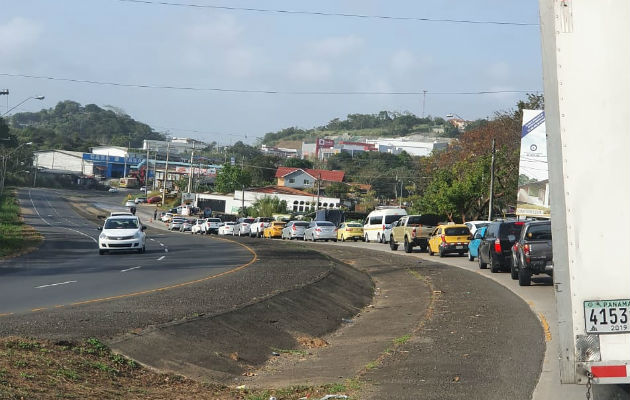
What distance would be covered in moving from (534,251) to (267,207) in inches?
3409

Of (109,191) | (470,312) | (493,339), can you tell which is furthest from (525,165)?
(109,191)

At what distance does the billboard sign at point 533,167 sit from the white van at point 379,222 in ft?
31.2

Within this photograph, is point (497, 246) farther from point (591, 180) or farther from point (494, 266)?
point (591, 180)

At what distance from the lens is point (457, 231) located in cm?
4231

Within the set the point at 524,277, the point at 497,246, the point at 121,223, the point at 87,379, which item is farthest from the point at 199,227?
the point at 87,379

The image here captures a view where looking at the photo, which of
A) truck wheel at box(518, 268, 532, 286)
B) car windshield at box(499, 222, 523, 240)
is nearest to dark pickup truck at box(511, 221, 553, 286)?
truck wheel at box(518, 268, 532, 286)

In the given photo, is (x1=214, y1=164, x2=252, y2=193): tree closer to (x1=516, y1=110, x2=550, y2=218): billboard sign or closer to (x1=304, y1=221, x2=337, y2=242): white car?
(x1=304, y1=221, x2=337, y2=242): white car

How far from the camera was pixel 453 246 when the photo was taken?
42.2 meters

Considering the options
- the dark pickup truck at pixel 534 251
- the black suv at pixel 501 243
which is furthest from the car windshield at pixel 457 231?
the dark pickup truck at pixel 534 251

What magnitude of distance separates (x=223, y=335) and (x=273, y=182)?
13761 centimetres

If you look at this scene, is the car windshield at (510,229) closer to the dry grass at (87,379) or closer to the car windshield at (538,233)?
the car windshield at (538,233)

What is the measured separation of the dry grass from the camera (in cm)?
945

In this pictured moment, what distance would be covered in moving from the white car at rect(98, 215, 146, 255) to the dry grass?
28.2 meters

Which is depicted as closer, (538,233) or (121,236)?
(538,233)
